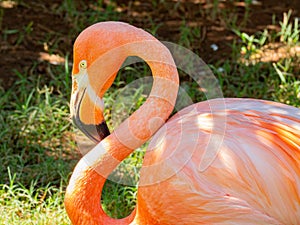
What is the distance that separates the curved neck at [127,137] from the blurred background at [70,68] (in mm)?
569

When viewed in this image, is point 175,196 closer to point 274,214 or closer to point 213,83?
point 274,214

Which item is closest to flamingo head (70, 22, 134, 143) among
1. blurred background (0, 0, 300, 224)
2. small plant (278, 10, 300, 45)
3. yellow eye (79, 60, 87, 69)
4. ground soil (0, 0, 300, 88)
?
yellow eye (79, 60, 87, 69)

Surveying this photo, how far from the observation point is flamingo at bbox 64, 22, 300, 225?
119 inches

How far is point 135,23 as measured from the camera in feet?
19.4

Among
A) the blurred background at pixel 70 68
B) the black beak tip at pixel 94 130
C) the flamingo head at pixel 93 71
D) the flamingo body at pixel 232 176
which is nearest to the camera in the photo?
the flamingo body at pixel 232 176

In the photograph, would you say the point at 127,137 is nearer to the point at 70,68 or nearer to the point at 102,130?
the point at 102,130

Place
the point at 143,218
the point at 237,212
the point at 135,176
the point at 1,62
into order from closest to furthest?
the point at 237,212 < the point at 143,218 < the point at 135,176 < the point at 1,62

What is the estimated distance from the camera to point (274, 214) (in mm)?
3027

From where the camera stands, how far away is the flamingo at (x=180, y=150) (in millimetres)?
3020

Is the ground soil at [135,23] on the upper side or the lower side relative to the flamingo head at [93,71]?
lower

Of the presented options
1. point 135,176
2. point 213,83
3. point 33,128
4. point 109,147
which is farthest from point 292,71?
point 109,147

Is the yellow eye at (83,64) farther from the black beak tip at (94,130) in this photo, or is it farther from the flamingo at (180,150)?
the black beak tip at (94,130)

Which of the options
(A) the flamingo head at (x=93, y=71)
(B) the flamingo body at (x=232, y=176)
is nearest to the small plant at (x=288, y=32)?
(B) the flamingo body at (x=232, y=176)

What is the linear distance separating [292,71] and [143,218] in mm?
2494
